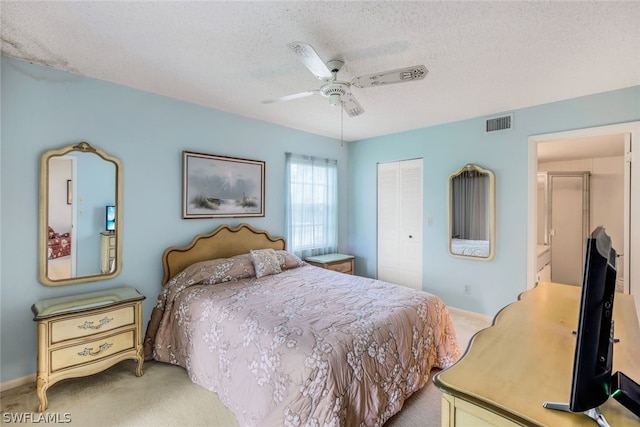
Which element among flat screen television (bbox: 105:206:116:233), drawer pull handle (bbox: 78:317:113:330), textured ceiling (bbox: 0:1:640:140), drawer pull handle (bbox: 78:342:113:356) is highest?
textured ceiling (bbox: 0:1:640:140)

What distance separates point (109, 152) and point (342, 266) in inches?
126

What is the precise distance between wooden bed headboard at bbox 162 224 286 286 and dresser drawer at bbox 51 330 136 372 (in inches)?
26.9

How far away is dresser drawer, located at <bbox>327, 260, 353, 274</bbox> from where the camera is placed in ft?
14.0

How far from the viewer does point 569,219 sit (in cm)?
522

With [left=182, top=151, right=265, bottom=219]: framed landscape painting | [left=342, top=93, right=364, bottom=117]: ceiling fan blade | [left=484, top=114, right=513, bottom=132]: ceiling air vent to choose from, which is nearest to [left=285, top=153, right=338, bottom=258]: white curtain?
[left=182, top=151, right=265, bottom=219]: framed landscape painting

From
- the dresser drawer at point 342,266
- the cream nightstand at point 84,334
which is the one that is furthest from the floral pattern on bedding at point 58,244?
the dresser drawer at point 342,266

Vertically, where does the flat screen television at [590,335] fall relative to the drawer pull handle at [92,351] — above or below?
above

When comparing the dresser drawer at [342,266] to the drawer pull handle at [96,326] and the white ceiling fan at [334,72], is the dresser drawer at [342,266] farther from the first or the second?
the drawer pull handle at [96,326]

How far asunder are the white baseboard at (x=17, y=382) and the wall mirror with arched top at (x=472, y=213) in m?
4.52

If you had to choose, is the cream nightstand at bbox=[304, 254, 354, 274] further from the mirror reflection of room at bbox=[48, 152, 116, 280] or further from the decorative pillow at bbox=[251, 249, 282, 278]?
the mirror reflection of room at bbox=[48, 152, 116, 280]

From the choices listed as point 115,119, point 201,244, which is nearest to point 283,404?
point 201,244

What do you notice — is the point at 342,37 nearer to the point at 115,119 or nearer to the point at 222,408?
the point at 115,119

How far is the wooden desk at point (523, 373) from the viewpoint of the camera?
855 mm

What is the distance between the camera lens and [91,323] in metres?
2.24
